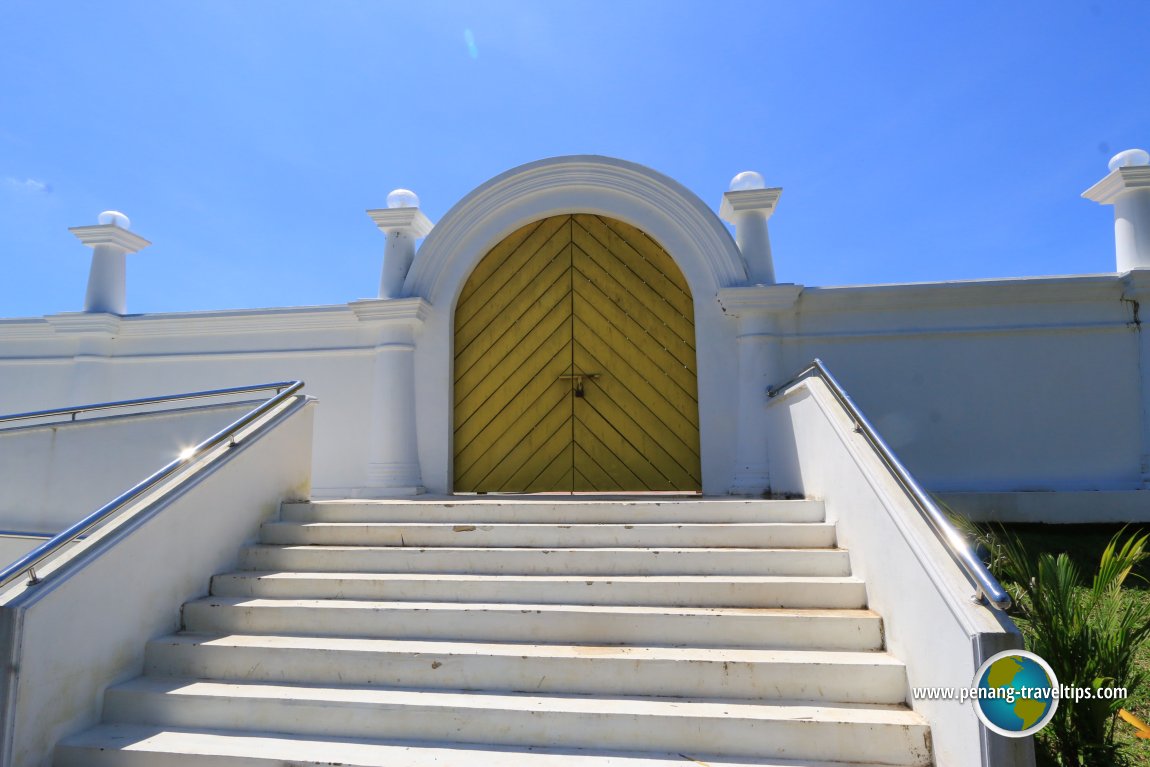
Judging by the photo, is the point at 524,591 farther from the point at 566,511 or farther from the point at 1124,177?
the point at 1124,177

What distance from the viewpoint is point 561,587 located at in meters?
4.43

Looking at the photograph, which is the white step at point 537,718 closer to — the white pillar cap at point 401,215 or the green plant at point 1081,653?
the green plant at point 1081,653

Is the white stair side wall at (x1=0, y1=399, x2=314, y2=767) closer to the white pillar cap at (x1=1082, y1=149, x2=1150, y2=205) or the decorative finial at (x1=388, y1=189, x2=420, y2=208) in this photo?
the decorative finial at (x1=388, y1=189, x2=420, y2=208)

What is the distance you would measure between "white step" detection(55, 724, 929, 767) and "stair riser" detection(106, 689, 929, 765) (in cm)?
5

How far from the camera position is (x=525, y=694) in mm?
3701

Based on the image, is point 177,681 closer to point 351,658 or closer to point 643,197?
point 351,658

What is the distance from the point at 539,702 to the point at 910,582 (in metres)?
2.03

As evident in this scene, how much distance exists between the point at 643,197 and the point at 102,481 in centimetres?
612

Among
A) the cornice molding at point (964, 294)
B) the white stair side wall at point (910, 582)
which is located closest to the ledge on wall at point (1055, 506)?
the cornice molding at point (964, 294)

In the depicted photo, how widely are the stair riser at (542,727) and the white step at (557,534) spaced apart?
1640 mm

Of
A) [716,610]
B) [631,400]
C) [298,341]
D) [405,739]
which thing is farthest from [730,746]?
[298,341]

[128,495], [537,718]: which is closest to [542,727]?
[537,718]

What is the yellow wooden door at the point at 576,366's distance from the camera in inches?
294

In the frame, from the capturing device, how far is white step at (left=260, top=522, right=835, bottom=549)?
4.86m
